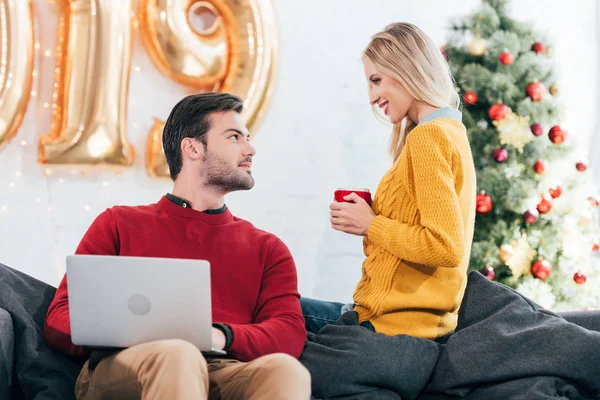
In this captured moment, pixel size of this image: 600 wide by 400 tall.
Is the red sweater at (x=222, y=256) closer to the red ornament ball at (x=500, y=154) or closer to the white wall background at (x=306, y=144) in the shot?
the white wall background at (x=306, y=144)

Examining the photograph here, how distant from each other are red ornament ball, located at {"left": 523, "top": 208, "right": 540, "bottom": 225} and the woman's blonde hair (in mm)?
1560

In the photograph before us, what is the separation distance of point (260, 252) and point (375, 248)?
344 mm

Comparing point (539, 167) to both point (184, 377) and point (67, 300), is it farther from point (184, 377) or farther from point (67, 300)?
point (184, 377)

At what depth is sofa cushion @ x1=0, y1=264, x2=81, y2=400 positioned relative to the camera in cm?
204

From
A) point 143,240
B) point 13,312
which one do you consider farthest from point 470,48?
point 13,312

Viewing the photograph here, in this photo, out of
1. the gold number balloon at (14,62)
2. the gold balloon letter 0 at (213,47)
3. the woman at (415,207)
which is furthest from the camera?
the gold balloon letter 0 at (213,47)

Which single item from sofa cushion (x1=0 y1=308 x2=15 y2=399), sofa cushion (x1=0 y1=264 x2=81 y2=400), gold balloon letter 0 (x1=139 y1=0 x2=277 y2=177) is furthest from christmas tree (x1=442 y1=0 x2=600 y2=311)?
sofa cushion (x1=0 y1=308 x2=15 y2=399)

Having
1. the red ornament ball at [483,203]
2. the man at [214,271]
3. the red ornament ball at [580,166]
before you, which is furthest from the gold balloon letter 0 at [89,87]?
the red ornament ball at [580,166]

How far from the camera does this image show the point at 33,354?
81.5 inches

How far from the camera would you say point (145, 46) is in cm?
355

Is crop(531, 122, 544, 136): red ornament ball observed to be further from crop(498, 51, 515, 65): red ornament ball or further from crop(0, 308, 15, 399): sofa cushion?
crop(0, 308, 15, 399): sofa cushion

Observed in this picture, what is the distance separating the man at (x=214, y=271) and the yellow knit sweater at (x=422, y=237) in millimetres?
260

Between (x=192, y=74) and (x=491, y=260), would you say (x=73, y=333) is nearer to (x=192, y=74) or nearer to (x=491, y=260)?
(x=192, y=74)

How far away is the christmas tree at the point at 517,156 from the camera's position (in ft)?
12.0
